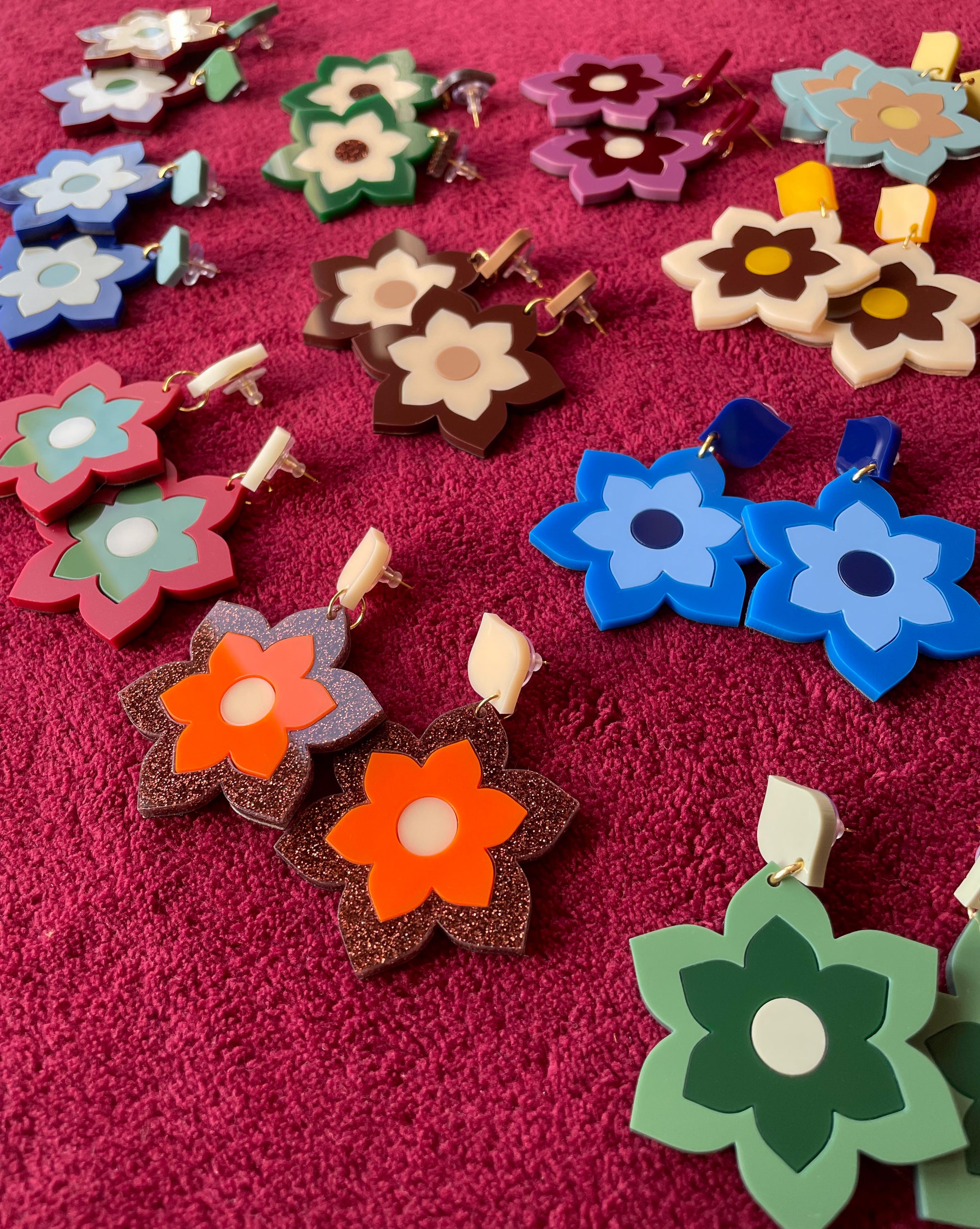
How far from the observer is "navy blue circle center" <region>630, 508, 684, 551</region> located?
75cm

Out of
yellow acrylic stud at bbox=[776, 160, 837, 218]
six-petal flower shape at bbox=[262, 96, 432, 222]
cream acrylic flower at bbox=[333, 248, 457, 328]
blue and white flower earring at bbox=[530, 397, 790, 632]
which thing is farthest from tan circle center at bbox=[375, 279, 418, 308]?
yellow acrylic stud at bbox=[776, 160, 837, 218]

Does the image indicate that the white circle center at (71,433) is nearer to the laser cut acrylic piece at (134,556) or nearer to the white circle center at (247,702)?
the laser cut acrylic piece at (134,556)

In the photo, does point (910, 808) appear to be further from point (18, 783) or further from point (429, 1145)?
point (18, 783)

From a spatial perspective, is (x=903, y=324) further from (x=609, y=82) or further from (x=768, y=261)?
(x=609, y=82)

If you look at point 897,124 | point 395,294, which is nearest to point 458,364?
point 395,294

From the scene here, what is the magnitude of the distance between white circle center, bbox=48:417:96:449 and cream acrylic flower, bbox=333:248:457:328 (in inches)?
10.0

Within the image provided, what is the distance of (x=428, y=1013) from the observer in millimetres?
567

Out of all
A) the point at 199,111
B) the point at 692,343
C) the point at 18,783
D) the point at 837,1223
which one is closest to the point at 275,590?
the point at 18,783

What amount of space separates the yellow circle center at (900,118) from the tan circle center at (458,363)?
0.57 m

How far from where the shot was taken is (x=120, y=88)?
126 cm

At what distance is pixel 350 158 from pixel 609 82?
1.09 feet
